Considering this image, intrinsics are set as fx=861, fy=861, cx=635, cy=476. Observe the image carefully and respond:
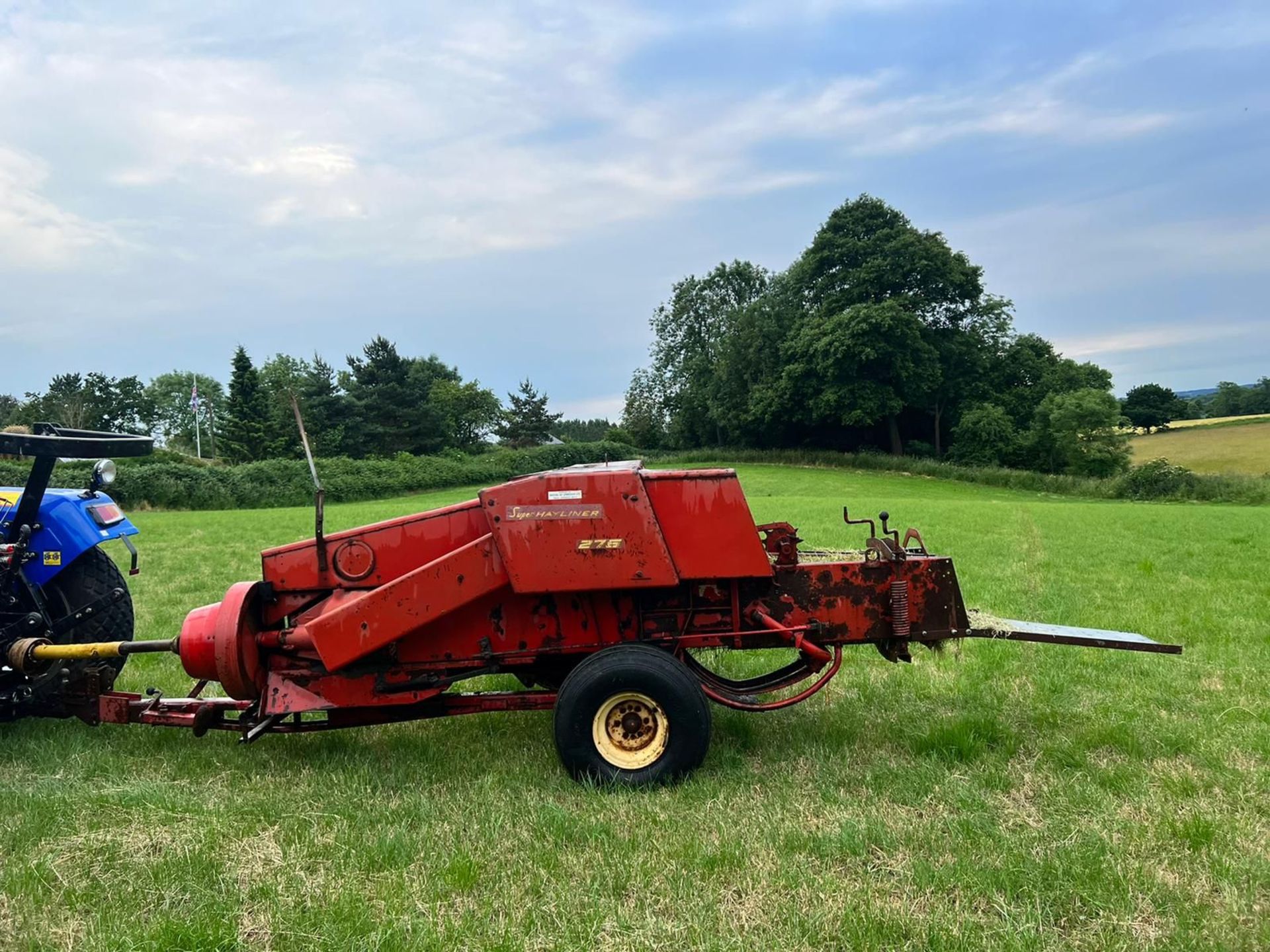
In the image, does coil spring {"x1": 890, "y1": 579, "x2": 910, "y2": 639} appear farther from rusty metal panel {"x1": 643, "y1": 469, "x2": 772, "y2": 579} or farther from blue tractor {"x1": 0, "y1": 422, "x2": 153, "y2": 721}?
blue tractor {"x1": 0, "y1": 422, "x2": 153, "y2": 721}

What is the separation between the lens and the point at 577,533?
416cm

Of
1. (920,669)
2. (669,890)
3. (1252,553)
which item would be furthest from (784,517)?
(669,890)

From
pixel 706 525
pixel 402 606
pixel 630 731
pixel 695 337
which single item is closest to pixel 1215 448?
pixel 695 337

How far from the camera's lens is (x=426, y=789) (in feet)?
13.7

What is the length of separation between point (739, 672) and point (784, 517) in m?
13.6

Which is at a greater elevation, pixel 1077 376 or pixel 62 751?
pixel 1077 376

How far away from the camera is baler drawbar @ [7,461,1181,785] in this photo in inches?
164

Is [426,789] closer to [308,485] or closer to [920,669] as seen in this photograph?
[920,669]

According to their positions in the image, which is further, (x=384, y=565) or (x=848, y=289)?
(x=848, y=289)

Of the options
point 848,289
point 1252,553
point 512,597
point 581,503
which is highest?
point 848,289

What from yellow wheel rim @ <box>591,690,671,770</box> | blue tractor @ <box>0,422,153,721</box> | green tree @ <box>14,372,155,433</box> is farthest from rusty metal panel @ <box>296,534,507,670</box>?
green tree @ <box>14,372,155,433</box>

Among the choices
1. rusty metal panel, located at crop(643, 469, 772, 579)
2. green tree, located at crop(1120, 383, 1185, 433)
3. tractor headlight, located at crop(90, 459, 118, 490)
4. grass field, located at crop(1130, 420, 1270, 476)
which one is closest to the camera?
rusty metal panel, located at crop(643, 469, 772, 579)

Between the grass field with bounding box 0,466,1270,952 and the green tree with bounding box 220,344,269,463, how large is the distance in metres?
50.1

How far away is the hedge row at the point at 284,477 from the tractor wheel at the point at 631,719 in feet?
73.0
